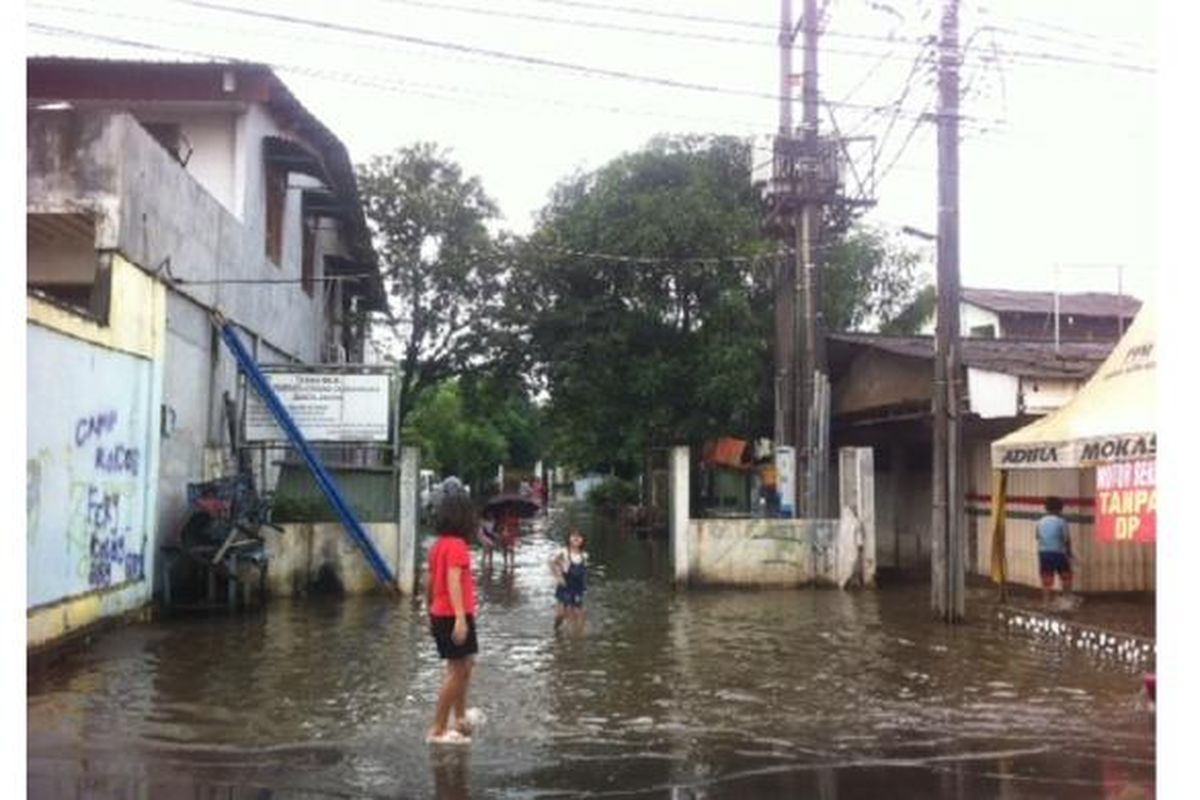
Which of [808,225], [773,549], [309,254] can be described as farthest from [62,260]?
[808,225]

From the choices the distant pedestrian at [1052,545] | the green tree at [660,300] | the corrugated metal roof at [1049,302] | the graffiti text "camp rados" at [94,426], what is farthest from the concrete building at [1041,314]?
the graffiti text "camp rados" at [94,426]

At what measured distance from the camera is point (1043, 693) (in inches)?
410

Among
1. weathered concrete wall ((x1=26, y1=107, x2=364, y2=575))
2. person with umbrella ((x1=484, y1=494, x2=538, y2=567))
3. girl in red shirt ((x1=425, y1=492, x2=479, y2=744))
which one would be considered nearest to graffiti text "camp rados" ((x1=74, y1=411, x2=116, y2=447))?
weathered concrete wall ((x1=26, y1=107, x2=364, y2=575))

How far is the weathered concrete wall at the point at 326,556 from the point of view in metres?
16.7

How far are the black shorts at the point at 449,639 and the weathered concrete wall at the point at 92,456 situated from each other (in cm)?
403

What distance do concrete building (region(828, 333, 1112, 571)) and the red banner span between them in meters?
7.95

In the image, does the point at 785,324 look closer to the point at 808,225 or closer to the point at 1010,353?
the point at 808,225

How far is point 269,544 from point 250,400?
2.58 m

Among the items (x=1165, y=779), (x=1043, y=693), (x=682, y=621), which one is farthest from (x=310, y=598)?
(x=1165, y=779)

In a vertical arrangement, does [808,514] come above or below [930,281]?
below
